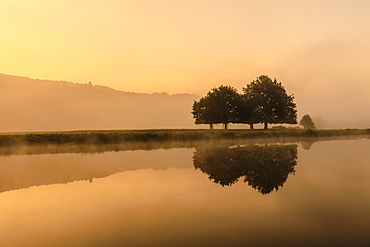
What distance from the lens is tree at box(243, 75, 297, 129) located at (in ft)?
336

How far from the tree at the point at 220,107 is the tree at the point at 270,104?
755 centimetres

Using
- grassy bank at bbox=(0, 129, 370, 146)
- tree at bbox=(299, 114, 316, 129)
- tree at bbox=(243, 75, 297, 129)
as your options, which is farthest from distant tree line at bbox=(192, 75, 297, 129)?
tree at bbox=(299, 114, 316, 129)

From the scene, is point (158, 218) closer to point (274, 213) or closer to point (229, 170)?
point (274, 213)

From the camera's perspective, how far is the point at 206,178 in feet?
75.6

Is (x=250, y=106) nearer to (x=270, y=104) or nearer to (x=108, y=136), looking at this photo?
(x=270, y=104)

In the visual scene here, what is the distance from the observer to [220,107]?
3853 inches

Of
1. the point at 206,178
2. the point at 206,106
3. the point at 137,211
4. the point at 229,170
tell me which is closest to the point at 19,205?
the point at 137,211

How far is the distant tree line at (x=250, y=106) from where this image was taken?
9825 centimetres

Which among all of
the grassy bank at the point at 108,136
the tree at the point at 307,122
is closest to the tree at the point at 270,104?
the grassy bank at the point at 108,136

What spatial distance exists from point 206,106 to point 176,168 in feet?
238

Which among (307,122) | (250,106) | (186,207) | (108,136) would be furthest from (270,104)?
(186,207)

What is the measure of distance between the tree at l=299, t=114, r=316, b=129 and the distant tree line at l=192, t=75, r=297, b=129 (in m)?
66.6

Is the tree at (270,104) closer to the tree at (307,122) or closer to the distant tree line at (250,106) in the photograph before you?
the distant tree line at (250,106)

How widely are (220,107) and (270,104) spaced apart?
61.9 feet
